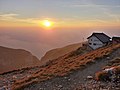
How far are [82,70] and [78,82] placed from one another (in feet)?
13.8

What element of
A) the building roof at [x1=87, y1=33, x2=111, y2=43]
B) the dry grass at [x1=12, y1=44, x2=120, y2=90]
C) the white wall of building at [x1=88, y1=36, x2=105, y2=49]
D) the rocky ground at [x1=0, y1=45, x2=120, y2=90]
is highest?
the building roof at [x1=87, y1=33, x2=111, y2=43]

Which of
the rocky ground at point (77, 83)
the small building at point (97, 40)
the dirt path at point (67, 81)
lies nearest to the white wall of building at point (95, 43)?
the small building at point (97, 40)

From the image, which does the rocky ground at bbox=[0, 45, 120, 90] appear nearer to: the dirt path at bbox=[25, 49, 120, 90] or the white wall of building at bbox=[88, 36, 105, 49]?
the dirt path at bbox=[25, 49, 120, 90]

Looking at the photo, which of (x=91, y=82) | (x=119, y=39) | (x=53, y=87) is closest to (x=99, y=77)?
(x=91, y=82)

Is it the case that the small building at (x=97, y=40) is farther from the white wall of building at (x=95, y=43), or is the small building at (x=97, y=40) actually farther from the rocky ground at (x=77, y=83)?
the rocky ground at (x=77, y=83)

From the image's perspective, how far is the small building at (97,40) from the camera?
57.6 meters

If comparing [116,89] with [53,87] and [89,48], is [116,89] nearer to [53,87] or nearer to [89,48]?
[53,87]

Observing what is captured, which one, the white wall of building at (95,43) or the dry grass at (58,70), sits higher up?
the white wall of building at (95,43)

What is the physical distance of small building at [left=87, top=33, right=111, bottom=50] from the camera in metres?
57.6

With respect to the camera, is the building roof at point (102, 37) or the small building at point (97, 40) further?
the building roof at point (102, 37)

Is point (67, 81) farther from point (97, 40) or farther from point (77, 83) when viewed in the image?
point (97, 40)

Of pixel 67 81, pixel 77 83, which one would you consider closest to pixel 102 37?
pixel 67 81

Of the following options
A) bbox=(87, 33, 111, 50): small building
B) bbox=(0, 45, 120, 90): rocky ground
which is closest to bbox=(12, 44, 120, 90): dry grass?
bbox=(0, 45, 120, 90): rocky ground

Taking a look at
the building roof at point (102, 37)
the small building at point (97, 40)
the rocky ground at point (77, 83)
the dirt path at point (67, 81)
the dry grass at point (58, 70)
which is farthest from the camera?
the building roof at point (102, 37)
